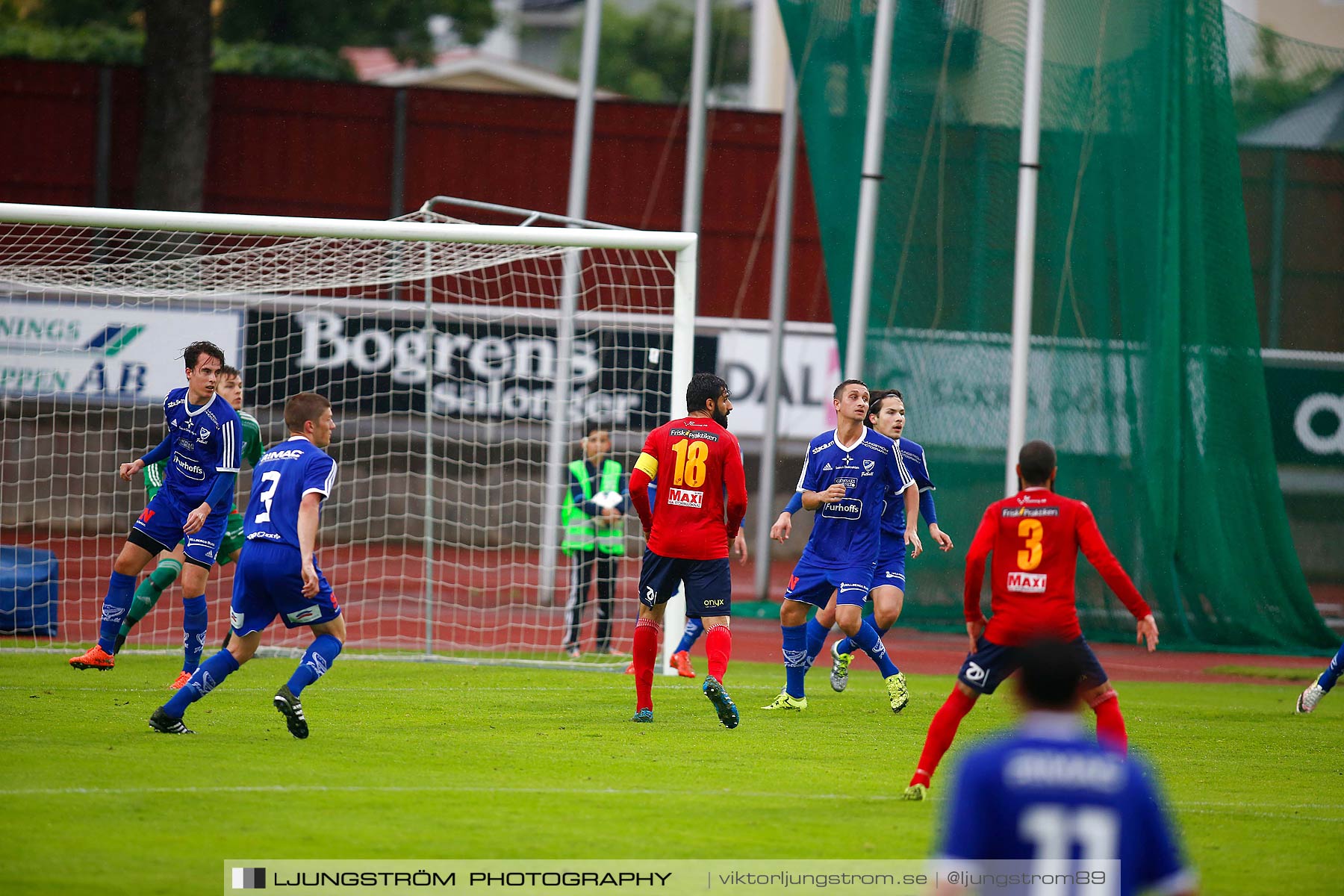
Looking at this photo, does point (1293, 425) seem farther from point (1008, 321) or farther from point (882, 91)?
point (882, 91)

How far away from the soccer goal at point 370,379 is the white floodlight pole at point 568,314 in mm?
66

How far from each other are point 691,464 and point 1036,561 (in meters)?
2.49

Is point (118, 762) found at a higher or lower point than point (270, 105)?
lower

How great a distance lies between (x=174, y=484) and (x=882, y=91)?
315 inches

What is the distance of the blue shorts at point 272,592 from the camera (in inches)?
286

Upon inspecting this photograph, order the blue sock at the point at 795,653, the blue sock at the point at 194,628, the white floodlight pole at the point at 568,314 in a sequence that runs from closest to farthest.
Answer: the blue sock at the point at 795,653 → the blue sock at the point at 194,628 → the white floodlight pole at the point at 568,314

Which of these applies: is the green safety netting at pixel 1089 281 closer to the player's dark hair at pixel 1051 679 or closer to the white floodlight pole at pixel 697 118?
the white floodlight pole at pixel 697 118

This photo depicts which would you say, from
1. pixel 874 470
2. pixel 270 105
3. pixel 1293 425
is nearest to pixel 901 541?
pixel 874 470

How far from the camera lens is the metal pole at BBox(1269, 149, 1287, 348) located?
50.3 feet

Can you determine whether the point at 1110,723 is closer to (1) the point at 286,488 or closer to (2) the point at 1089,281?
(1) the point at 286,488

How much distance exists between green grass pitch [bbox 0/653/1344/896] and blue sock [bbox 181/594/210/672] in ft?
0.92

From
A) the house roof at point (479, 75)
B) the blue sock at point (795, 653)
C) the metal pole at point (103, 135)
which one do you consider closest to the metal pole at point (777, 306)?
the blue sock at point (795, 653)

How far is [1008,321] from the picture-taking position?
14750 millimetres

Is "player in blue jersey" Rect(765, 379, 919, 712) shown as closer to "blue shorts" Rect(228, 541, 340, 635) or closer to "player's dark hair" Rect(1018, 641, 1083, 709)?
"blue shorts" Rect(228, 541, 340, 635)
